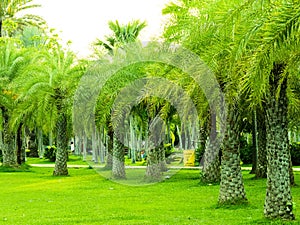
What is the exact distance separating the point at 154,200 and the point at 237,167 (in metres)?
2.81

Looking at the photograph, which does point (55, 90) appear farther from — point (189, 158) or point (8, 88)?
point (189, 158)

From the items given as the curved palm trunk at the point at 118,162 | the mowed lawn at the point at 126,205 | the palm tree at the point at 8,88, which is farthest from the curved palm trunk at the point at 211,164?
the palm tree at the point at 8,88

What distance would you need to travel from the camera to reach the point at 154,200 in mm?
15141

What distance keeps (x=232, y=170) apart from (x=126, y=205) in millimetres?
2894

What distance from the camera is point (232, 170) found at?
13508mm

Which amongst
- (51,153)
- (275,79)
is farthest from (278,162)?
(51,153)

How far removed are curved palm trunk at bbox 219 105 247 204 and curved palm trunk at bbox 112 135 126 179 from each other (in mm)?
10904

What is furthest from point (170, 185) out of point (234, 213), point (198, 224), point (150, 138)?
point (198, 224)

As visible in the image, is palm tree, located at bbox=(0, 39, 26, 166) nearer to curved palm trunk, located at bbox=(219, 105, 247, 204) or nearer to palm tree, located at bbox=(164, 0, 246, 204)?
palm tree, located at bbox=(164, 0, 246, 204)

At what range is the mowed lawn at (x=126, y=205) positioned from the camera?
37.8 ft

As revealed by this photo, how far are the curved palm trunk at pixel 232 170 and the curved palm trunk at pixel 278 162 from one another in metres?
2.69

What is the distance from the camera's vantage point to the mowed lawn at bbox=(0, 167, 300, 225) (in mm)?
11531

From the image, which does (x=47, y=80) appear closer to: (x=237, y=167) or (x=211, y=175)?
(x=211, y=175)

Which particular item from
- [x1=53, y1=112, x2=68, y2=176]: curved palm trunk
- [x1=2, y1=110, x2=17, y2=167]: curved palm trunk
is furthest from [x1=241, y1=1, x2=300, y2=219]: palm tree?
[x1=2, y1=110, x2=17, y2=167]: curved palm trunk
